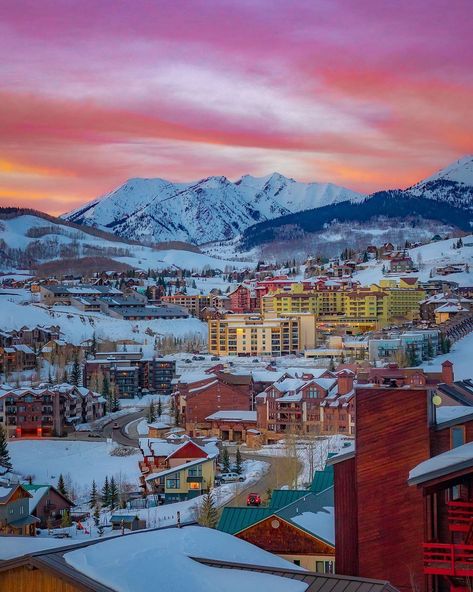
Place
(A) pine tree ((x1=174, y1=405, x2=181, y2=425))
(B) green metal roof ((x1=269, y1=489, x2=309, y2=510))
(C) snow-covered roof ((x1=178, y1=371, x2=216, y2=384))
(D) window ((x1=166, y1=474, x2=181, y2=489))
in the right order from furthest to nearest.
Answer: (C) snow-covered roof ((x1=178, y1=371, x2=216, y2=384)), (A) pine tree ((x1=174, y1=405, x2=181, y2=425)), (D) window ((x1=166, y1=474, x2=181, y2=489)), (B) green metal roof ((x1=269, y1=489, x2=309, y2=510))

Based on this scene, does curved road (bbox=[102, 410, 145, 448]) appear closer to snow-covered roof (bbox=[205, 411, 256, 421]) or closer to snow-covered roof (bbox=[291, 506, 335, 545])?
snow-covered roof (bbox=[205, 411, 256, 421])

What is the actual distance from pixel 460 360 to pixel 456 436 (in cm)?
3256

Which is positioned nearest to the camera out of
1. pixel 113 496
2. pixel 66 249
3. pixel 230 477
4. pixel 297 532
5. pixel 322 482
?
pixel 297 532

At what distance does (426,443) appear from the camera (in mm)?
5848

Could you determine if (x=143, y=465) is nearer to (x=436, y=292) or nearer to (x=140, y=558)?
(x=140, y=558)

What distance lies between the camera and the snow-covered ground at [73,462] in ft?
71.9

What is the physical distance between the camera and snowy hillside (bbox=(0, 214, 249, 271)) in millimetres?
118562

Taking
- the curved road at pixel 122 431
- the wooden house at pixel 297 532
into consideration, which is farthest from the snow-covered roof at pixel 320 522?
the curved road at pixel 122 431

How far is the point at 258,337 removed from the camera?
4628cm

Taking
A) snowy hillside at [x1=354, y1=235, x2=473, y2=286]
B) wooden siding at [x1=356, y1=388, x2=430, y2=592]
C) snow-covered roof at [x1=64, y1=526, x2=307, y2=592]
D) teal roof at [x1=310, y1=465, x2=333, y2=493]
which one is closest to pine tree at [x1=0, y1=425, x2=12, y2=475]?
teal roof at [x1=310, y1=465, x2=333, y2=493]

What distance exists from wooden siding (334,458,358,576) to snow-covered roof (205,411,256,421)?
2297 centimetres

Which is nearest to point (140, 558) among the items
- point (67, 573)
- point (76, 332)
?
point (67, 573)

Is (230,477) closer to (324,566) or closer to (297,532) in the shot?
(297,532)

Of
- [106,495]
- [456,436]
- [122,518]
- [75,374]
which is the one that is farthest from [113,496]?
[75,374]
